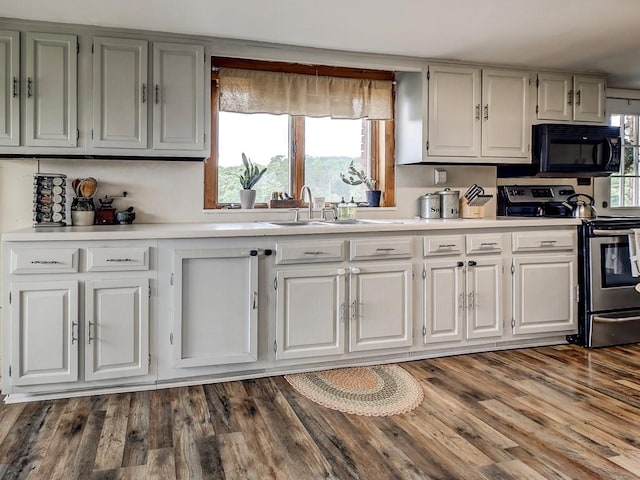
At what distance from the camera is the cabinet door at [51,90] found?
288 cm

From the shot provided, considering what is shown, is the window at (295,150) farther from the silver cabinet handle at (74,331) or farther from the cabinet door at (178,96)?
the silver cabinet handle at (74,331)

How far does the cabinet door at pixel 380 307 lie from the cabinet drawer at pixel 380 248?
0.07 meters

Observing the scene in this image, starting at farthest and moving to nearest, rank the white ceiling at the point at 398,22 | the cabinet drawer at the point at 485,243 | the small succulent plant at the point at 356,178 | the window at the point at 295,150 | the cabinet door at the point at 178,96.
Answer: the small succulent plant at the point at 356,178, the window at the point at 295,150, the cabinet drawer at the point at 485,243, the cabinet door at the point at 178,96, the white ceiling at the point at 398,22

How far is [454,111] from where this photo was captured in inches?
149

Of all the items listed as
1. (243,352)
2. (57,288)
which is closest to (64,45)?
(57,288)

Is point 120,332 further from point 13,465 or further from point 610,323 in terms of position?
point 610,323

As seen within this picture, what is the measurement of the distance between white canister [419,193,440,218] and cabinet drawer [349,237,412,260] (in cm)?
75

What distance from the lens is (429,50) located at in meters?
3.52

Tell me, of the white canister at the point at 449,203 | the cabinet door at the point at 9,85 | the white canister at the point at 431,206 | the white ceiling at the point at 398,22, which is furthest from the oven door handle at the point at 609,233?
the cabinet door at the point at 9,85

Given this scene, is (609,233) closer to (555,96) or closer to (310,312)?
(555,96)

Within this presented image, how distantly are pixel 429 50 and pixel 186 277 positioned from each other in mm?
2247

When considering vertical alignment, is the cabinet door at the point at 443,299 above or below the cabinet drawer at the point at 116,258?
below

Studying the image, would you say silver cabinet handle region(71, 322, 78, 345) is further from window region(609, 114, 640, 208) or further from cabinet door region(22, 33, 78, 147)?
window region(609, 114, 640, 208)

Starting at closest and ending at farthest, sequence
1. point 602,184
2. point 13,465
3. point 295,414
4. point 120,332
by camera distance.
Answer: point 13,465, point 295,414, point 120,332, point 602,184
